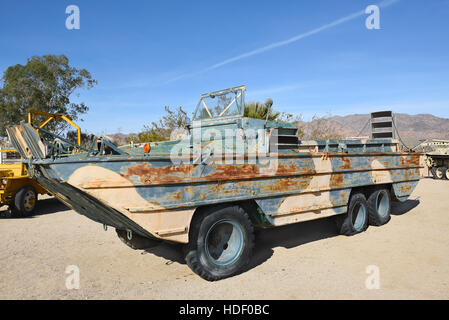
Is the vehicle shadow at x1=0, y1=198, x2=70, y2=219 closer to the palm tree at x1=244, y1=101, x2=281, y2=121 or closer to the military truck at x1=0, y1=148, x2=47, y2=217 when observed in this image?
the military truck at x1=0, y1=148, x2=47, y2=217

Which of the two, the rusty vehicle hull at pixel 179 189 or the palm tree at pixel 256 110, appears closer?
the rusty vehicle hull at pixel 179 189

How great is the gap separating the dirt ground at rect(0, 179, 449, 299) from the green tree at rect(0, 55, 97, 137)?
13876 millimetres

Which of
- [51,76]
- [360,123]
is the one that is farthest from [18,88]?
[360,123]

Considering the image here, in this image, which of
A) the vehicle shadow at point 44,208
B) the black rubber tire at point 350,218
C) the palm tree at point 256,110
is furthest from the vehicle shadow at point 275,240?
the palm tree at point 256,110

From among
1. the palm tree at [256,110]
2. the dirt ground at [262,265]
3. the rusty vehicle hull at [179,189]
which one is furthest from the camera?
the palm tree at [256,110]

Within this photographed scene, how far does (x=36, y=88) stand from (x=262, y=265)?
60.3 ft

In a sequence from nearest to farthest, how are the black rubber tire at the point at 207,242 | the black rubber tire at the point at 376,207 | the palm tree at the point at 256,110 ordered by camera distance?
the black rubber tire at the point at 207,242
the black rubber tire at the point at 376,207
the palm tree at the point at 256,110

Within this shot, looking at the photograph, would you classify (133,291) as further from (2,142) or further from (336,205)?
(2,142)

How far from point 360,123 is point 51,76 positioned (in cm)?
6355

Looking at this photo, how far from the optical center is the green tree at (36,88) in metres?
18.6

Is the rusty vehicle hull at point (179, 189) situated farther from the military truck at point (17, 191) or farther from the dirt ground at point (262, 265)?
the military truck at point (17, 191)

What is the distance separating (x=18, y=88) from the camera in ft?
61.0

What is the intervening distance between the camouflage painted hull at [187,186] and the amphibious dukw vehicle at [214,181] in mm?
11
